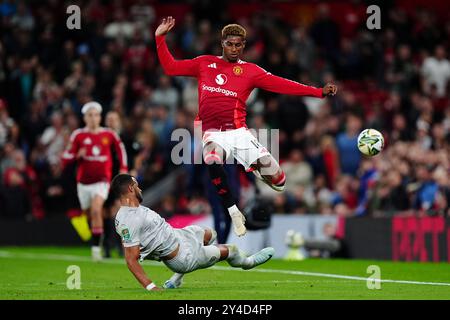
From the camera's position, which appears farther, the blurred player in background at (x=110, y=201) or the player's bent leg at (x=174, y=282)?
→ the blurred player in background at (x=110, y=201)

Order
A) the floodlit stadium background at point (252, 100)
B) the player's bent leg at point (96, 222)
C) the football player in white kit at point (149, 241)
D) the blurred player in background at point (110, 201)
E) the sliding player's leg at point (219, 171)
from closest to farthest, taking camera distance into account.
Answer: the football player in white kit at point (149, 241), the sliding player's leg at point (219, 171), the player's bent leg at point (96, 222), the blurred player in background at point (110, 201), the floodlit stadium background at point (252, 100)

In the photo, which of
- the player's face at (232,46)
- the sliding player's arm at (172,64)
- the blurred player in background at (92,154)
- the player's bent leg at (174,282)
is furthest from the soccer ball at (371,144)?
the blurred player in background at (92,154)

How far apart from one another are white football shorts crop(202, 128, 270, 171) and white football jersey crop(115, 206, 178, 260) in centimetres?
207

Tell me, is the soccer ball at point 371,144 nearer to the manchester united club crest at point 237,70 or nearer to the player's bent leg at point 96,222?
the manchester united club crest at point 237,70

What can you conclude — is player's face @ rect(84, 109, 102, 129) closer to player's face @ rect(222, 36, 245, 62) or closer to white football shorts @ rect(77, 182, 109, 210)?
white football shorts @ rect(77, 182, 109, 210)

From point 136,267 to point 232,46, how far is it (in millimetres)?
3596

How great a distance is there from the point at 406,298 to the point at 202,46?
15.5 m

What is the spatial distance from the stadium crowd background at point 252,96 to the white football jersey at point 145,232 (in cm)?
947

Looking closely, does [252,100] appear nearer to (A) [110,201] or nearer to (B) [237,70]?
(A) [110,201]

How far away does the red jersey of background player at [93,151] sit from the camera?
1947 centimetres

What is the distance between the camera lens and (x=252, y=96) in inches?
970

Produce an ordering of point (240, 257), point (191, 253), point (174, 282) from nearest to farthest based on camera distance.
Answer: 1. point (191, 253)
2. point (174, 282)
3. point (240, 257)

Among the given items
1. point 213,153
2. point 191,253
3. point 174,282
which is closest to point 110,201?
point 213,153

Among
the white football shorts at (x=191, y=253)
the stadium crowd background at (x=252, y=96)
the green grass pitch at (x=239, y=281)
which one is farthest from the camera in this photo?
the stadium crowd background at (x=252, y=96)
